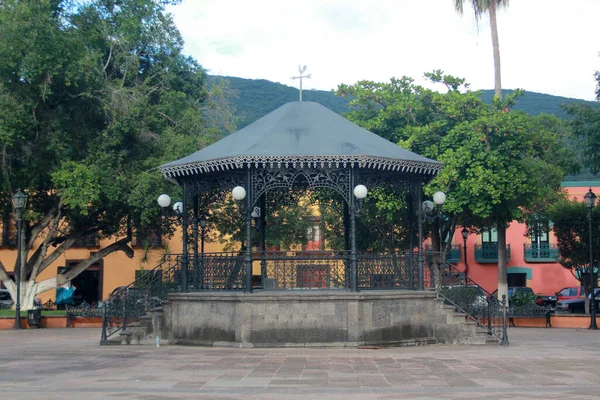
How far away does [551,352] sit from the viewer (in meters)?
16.8

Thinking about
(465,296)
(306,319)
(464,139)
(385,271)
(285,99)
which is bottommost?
(306,319)

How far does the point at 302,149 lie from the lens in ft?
59.4

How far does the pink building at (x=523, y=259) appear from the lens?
49.8 metres

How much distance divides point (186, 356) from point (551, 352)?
777cm

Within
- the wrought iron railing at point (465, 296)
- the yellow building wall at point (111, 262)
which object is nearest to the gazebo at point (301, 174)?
the wrought iron railing at point (465, 296)

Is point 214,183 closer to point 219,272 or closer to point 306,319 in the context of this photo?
point 219,272

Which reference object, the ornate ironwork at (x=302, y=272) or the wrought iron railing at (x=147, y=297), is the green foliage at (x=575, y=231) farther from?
the wrought iron railing at (x=147, y=297)

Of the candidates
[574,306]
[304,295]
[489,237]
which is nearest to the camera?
[304,295]

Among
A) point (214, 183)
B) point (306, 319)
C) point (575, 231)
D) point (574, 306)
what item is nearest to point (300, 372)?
point (306, 319)

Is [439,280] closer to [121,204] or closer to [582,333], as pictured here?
[582,333]

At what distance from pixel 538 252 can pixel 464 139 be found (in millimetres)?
22385

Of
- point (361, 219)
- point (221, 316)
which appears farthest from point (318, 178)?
point (361, 219)

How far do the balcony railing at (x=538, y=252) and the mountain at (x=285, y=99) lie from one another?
179 feet

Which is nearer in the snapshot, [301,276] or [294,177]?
[294,177]
